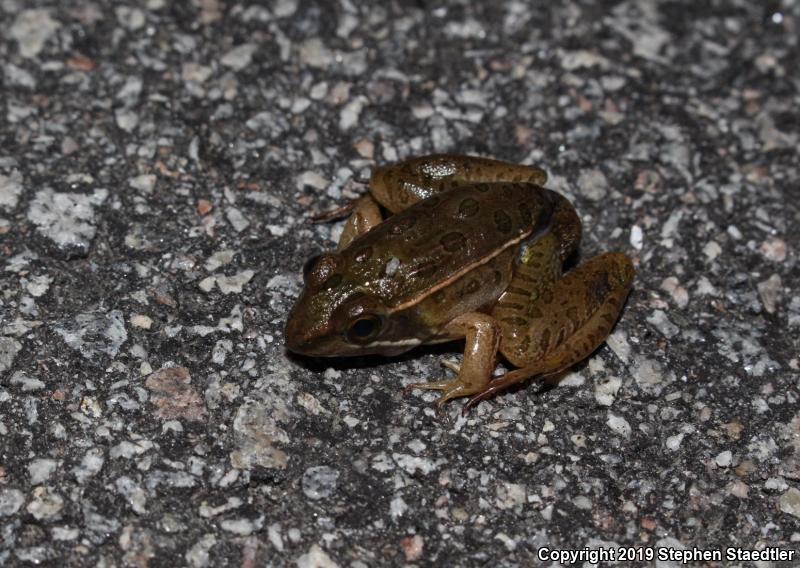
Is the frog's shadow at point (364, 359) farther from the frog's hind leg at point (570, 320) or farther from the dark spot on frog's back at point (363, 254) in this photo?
the dark spot on frog's back at point (363, 254)

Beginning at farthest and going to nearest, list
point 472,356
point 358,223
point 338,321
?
point 358,223
point 472,356
point 338,321

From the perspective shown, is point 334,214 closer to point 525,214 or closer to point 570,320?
point 525,214

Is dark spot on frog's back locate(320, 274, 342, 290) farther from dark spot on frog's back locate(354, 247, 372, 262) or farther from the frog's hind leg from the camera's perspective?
the frog's hind leg

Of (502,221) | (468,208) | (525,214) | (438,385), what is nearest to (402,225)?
(468,208)

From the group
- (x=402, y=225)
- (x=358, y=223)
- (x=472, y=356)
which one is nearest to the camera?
(x=472, y=356)

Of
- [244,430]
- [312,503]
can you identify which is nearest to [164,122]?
[244,430]

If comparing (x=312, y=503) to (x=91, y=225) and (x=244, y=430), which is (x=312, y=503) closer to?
(x=244, y=430)

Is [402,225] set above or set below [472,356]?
above

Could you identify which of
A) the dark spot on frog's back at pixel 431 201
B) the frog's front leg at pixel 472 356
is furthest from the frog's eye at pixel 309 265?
the frog's front leg at pixel 472 356
